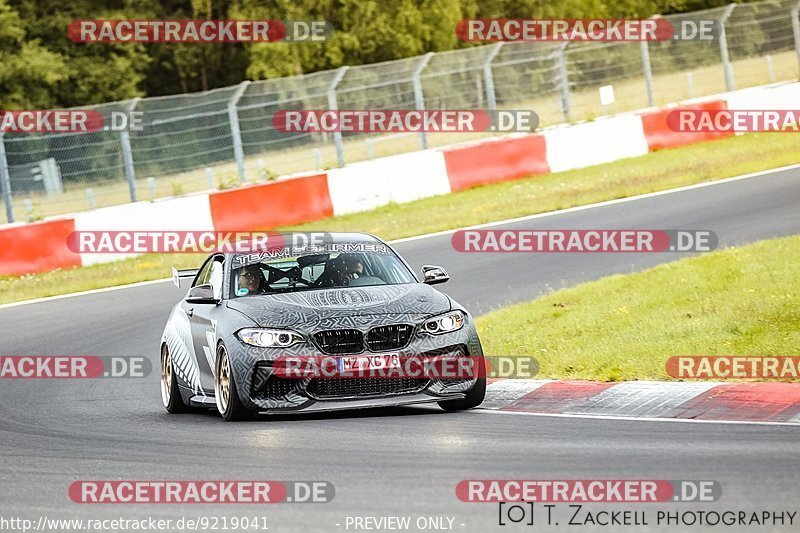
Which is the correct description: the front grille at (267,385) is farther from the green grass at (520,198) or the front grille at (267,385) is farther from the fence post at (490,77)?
the fence post at (490,77)

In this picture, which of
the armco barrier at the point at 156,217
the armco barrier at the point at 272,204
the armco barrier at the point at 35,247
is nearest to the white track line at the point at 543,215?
the armco barrier at the point at 35,247

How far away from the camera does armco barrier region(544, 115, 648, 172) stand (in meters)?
26.0

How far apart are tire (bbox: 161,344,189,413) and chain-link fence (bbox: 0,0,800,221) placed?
11555mm

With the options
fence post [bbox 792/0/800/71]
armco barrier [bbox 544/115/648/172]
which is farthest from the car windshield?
Answer: fence post [bbox 792/0/800/71]

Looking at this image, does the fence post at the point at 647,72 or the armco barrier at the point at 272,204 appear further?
the fence post at the point at 647,72

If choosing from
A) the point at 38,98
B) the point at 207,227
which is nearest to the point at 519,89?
the point at 207,227

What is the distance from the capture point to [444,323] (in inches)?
392

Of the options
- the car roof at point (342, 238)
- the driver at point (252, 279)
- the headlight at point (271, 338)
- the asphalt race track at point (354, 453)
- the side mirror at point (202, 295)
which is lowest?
the asphalt race track at point (354, 453)

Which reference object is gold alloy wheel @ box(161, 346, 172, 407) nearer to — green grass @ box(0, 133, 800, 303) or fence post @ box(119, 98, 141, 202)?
green grass @ box(0, 133, 800, 303)

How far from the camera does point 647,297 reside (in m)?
13.2

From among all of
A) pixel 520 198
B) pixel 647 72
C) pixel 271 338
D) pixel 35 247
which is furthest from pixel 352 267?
pixel 647 72

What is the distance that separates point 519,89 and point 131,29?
79.2ft

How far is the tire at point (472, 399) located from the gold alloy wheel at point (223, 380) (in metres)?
1.53

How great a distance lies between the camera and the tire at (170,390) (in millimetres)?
11516
